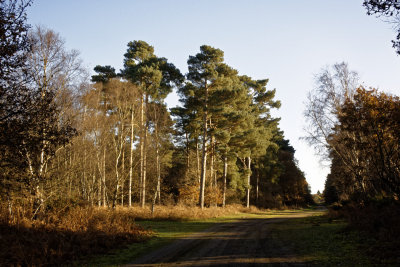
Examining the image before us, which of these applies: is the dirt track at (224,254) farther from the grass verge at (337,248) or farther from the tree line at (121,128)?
the tree line at (121,128)

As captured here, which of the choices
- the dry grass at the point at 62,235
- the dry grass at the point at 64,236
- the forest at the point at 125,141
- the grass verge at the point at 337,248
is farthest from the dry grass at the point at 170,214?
the grass verge at the point at 337,248

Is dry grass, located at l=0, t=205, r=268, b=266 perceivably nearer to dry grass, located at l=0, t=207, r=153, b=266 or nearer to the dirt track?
dry grass, located at l=0, t=207, r=153, b=266

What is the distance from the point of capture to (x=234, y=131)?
99.5ft

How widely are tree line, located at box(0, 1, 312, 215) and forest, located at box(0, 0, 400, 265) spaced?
0.09 m

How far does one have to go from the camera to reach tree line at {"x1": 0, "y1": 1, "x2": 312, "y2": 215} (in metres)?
8.34

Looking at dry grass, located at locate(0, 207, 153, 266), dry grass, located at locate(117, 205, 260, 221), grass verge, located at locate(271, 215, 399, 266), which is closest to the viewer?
grass verge, located at locate(271, 215, 399, 266)

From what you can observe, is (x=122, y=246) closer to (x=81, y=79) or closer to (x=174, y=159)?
→ (x=81, y=79)

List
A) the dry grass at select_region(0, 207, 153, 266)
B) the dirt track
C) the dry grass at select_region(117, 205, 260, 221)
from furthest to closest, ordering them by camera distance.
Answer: the dry grass at select_region(117, 205, 260, 221)
the dry grass at select_region(0, 207, 153, 266)
the dirt track

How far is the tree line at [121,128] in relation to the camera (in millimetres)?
8336

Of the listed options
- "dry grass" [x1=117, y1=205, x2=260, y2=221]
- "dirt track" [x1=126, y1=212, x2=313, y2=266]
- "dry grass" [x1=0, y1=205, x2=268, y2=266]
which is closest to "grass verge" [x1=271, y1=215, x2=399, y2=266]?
"dirt track" [x1=126, y1=212, x2=313, y2=266]

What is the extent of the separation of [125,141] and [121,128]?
9.70 ft

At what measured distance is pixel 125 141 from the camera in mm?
22641

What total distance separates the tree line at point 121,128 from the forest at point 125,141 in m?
0.09

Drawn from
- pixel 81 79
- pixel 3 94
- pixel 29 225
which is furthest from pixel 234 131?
pixel 3 94
